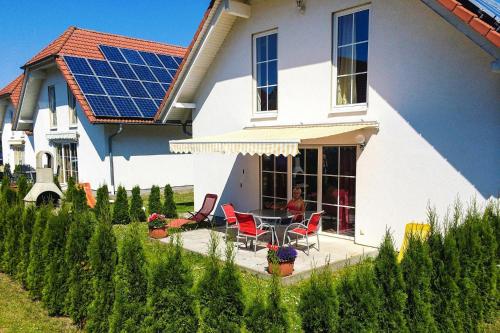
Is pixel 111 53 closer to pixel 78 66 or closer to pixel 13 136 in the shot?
pixel 78 66

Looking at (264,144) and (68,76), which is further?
(68,76)

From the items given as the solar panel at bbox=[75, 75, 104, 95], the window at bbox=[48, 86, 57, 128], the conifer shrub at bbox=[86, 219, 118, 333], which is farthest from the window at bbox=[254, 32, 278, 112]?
the window at bbox=[48, 86, 57, 128]

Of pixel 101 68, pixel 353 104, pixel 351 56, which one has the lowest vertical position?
pixel 353 104

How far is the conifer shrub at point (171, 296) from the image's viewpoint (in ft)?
19.6

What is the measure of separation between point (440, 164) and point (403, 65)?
3131mm

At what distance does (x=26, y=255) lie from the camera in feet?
32.6

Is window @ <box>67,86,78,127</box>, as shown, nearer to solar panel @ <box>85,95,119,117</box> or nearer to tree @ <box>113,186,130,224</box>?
solar panel @ <box>85,95,119,117</box>

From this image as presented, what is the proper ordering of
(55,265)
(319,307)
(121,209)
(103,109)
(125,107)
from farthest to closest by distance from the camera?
1. (125,107)
2. (103,109)
3. (121,209)
4. (55,265)
5. (319,307)

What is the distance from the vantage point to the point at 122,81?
26.7 m

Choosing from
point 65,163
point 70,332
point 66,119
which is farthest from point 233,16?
point 65,163

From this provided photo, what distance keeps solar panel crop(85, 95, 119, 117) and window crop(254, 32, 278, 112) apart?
11732mm

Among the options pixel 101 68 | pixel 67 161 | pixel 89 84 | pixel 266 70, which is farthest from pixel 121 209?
pixel 67 161

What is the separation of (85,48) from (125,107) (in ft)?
23.0

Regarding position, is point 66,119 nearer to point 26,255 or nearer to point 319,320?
point 26,255
